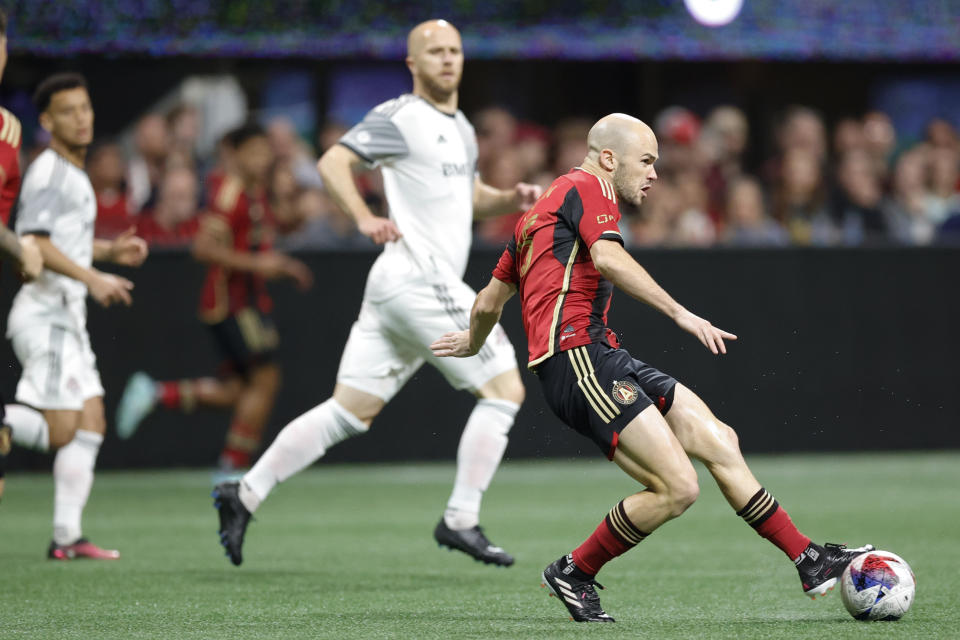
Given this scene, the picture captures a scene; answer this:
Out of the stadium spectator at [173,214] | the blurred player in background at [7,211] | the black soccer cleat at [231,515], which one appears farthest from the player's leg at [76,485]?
the stadium spectator at [173,214]

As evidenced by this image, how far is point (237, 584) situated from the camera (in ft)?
22.6

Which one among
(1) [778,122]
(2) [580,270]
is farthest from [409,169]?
(1) [778,122]

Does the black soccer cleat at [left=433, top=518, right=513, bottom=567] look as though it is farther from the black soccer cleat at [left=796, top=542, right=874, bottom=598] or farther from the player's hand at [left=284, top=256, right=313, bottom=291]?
the player's hand at [left=284, top=256, right=313, bottom=291]

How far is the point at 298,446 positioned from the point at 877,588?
2.84m

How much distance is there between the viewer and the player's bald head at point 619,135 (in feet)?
18.9

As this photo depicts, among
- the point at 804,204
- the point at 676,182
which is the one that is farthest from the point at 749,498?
the point at 804,204

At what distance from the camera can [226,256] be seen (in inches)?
445

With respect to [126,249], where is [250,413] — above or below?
below

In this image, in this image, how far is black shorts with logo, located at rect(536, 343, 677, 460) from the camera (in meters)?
5.56

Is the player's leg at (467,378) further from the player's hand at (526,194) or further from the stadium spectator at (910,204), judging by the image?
the stadium spectator at (910,204)

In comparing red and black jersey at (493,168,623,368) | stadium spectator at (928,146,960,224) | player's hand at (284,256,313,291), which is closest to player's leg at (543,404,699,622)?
red and black jersey at (493,168,623,368)

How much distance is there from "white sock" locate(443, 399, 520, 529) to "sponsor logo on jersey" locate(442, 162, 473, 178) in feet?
3.54

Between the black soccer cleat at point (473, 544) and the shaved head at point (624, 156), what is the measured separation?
6.55ft

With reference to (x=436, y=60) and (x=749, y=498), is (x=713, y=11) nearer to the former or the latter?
(x=436, y=60)
